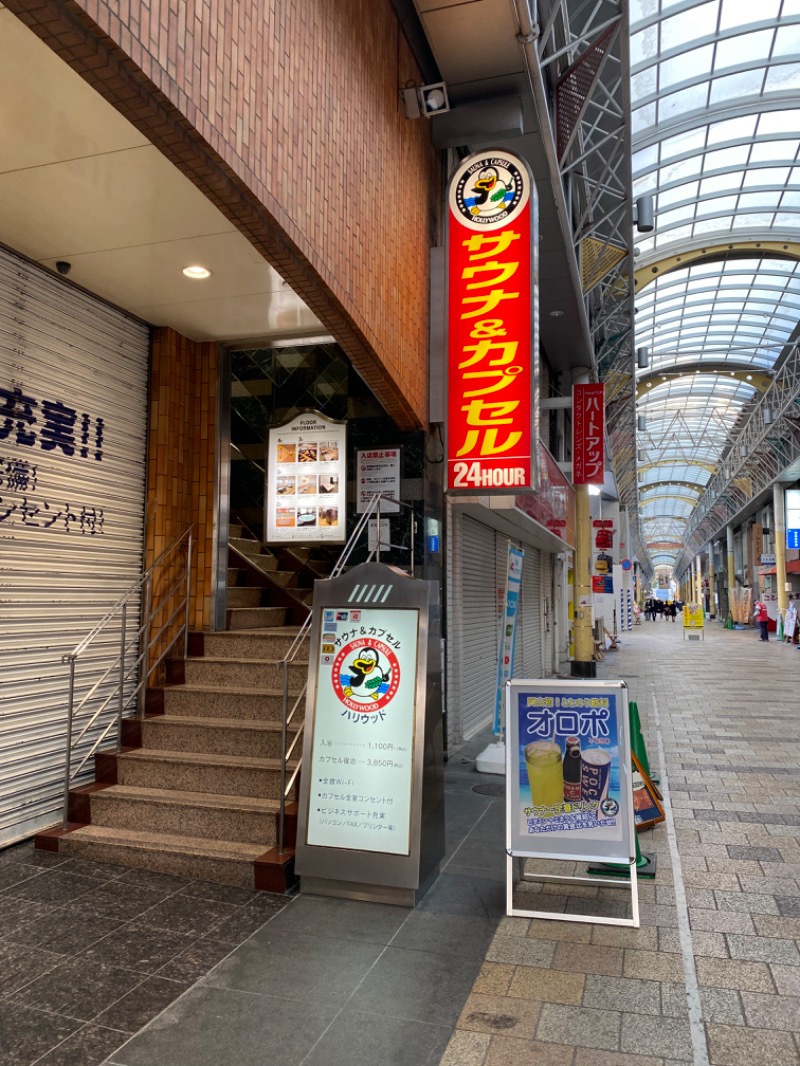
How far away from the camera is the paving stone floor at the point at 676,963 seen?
278 cm

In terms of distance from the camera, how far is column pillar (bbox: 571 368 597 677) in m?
15.3

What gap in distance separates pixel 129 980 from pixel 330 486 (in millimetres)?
4929

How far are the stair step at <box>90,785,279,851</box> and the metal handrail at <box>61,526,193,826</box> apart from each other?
421 mm

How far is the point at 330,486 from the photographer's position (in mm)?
7520

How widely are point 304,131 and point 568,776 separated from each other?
412 centimetres

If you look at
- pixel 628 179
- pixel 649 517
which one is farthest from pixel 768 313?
pixel 649 517

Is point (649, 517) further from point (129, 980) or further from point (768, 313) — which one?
point (129, 980)

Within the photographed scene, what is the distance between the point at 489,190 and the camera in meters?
6.76

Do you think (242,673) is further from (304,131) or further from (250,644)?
(304,131)

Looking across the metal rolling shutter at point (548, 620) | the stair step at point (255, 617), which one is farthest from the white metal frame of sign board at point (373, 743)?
the metal rolling shutter at point (548, 620)

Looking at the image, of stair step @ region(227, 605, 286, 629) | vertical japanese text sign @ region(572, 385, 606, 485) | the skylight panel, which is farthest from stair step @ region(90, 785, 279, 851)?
the skylight panel

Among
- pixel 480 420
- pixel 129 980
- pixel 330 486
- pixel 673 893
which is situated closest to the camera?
pixel 129 980

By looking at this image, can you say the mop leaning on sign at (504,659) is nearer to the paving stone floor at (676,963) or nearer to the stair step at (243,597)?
the paving stone floor at (676,963)

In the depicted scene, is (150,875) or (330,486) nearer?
(150,875)
